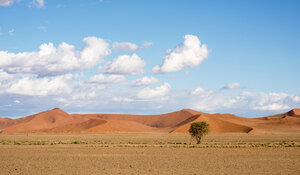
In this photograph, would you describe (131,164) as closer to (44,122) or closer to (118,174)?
(118,174)

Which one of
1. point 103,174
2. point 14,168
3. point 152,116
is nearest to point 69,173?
point 103,174

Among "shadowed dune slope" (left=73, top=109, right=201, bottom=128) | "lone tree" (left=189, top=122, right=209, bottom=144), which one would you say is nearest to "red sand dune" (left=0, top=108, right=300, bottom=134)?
"shadowed dune slope" (left=73, top=109, right=201, bottom=128)

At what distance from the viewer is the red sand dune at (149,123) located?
330 feet

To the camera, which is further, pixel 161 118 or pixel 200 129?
pixel 161 118

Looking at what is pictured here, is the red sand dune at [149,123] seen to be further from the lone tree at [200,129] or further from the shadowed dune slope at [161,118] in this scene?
the lone tree at [200,129]

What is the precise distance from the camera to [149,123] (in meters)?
161

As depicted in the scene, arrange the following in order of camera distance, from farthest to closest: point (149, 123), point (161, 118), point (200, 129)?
point (161, 118) < point (149, 123) < point (200, 129)

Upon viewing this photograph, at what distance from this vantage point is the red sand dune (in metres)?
101

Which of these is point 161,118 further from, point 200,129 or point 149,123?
point 200,129

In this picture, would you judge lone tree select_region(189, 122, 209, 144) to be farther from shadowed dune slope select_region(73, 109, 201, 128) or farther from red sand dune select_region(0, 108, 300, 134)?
shadowed dune slope select_region(73, 109, 201, 128)

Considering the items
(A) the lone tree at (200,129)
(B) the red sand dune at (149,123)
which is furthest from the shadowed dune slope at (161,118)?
(A) the lone tree at (200,129)

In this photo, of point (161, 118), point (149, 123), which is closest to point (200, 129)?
point (149, 123)

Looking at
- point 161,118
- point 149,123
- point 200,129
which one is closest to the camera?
point 200,129

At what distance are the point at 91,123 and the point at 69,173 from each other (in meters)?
103
